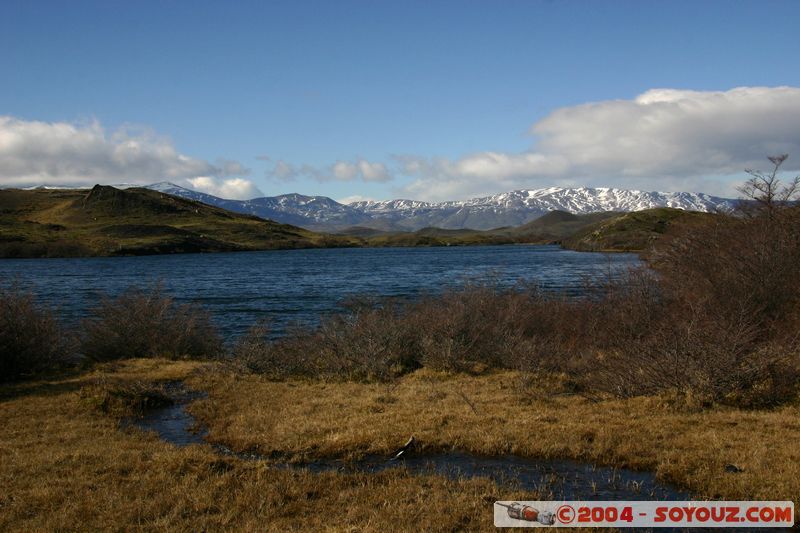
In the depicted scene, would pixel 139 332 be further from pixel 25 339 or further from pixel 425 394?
pixel 425 394

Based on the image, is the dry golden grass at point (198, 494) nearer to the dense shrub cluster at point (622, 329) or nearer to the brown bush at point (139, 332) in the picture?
the dense shrub cluster at point (622, 329)

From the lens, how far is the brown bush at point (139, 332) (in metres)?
21.0

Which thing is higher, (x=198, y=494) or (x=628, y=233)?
(x=628, y=233)

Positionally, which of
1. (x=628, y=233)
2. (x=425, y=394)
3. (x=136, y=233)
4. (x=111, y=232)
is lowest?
(x=425, y=394)

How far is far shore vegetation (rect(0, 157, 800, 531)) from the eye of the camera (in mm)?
7875

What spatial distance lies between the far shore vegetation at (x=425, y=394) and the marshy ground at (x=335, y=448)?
0.04 metres

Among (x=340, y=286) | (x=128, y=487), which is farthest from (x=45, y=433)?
(x=340, y=286)

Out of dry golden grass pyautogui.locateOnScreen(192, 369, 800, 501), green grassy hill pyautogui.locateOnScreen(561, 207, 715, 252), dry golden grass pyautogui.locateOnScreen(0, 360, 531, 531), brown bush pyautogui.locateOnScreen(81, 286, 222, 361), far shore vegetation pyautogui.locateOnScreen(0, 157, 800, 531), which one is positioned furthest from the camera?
green grassy hill pyautogui.locateOnScreen(561, 207, 715, 252)

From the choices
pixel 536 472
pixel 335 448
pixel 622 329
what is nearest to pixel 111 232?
pixel 622 329

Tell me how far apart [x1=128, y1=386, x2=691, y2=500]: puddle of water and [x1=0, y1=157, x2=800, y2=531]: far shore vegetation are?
0.29m

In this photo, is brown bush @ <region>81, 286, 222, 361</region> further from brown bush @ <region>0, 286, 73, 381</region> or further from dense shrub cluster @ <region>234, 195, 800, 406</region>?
dense shrub cluster @ <region>234, 195, 800, 406</region>

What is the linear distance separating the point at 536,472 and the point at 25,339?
16006mm

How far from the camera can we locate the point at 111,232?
158750mm

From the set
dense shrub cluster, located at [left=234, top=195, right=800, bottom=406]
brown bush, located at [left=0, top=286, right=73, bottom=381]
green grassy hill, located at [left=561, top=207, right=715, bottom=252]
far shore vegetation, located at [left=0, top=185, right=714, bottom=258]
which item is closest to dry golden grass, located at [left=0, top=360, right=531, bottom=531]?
dense shrub cluster, located at [left=234, top=195, right=800, bottom=406]
